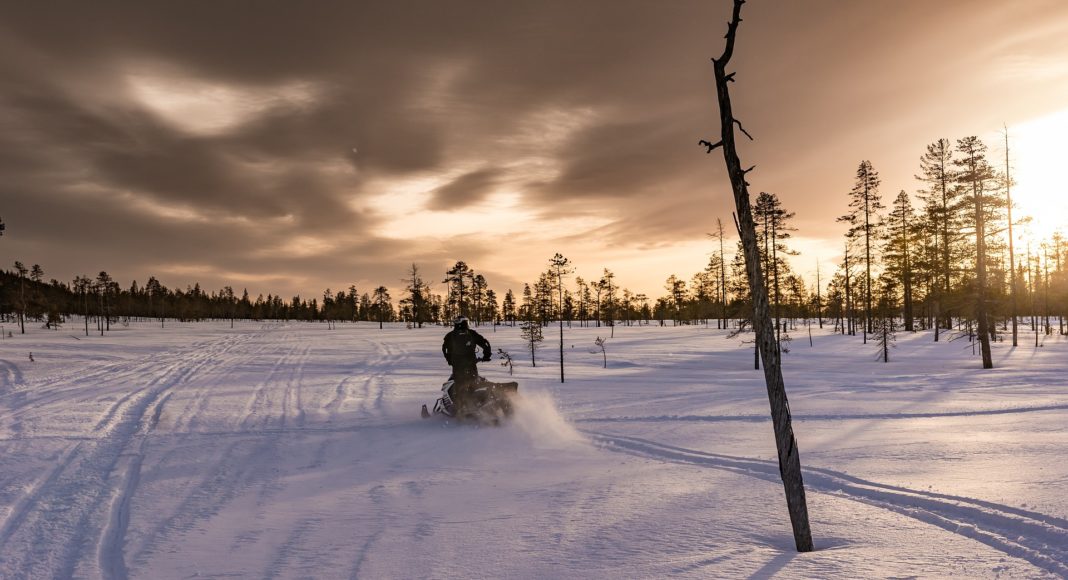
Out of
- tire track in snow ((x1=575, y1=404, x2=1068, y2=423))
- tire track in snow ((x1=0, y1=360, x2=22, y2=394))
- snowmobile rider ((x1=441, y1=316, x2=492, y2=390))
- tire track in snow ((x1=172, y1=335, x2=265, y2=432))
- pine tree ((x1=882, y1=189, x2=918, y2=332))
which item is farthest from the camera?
pine tree ((x1=882, y1=189, x2=918, y2=332))

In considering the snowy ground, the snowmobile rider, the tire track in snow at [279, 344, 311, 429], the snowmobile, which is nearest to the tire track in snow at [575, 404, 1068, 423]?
the snowy ground

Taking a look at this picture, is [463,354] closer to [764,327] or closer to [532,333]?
[764,327]

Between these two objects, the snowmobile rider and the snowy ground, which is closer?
the snowy ground

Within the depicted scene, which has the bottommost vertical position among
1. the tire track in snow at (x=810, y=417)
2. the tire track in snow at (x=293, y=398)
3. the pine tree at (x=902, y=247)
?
the tire track in snow at (x=810, y=417)

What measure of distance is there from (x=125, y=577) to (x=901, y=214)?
61.1 metres

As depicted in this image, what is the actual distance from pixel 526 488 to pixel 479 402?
179 inches

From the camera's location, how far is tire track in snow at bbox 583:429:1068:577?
4.57 meters

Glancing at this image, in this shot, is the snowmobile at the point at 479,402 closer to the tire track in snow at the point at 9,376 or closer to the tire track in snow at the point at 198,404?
the tire track in snow at the point at 198,404

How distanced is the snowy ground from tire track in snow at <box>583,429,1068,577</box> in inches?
1.2

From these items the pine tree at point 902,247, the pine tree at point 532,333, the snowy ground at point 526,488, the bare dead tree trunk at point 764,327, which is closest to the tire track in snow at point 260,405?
the snowy ground at point 526,488

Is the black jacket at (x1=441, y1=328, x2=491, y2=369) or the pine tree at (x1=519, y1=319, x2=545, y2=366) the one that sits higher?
the black jacket at (x1=441, y1=328, x2=491, y2=369)

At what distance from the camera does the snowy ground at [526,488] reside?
4559 millimetres

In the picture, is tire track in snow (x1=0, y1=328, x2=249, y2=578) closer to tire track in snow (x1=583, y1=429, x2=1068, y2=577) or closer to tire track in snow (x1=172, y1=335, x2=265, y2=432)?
tire track in snow (x1=172, y1=335, x2=265, y2=432)

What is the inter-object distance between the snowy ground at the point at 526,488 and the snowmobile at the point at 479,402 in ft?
1.57
